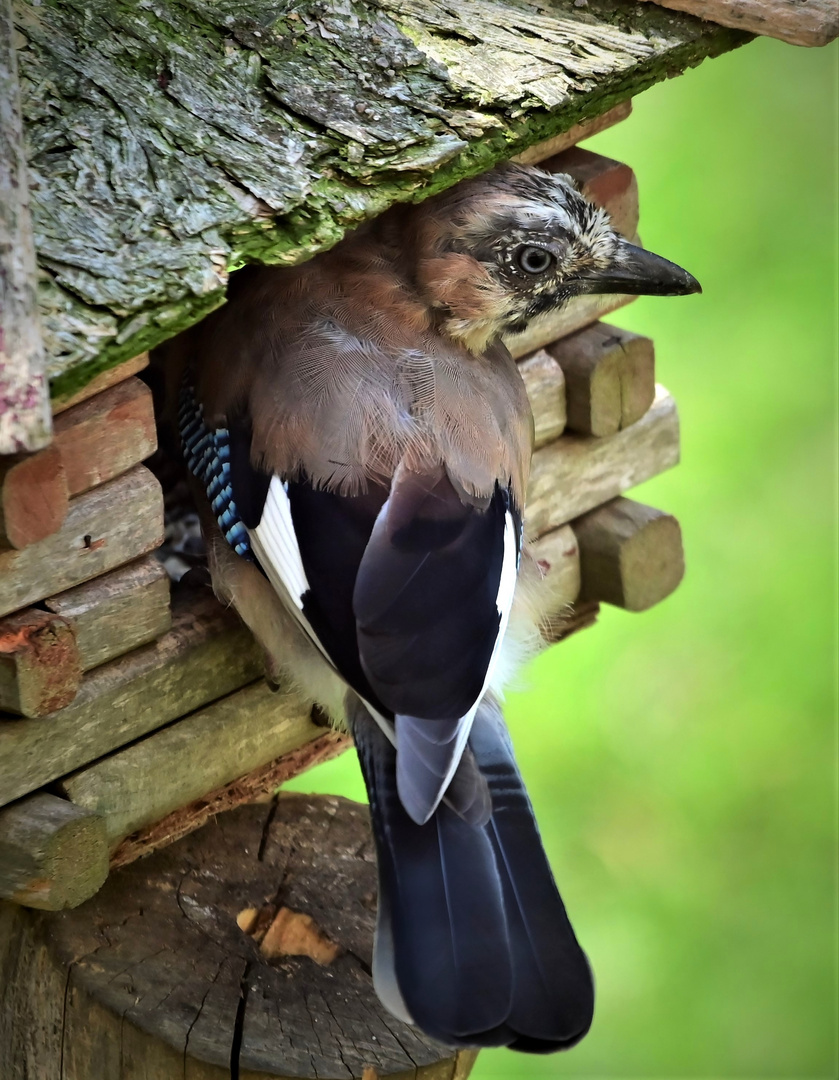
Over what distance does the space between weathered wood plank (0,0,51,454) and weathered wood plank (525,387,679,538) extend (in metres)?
1.41

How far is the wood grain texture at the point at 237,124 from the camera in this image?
1.95m

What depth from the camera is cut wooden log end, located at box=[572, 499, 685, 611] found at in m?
3.17

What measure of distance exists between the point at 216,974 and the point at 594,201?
1488mm

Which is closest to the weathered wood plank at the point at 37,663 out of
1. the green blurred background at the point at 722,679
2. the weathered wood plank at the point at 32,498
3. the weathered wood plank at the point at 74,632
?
the weathered wood plank at the point at 74,632

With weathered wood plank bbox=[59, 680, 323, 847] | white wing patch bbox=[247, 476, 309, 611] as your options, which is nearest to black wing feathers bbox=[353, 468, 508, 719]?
white wing patch bbox=[247, 476, 309, 611]

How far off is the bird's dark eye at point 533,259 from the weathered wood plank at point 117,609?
2.46 ft

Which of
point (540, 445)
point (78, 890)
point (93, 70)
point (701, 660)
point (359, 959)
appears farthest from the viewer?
point (701, 660)

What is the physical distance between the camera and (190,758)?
261 cm

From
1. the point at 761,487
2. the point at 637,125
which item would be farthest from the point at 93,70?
the point at 637,125

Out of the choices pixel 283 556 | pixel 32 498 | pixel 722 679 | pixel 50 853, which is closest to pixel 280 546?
pixel 283 556

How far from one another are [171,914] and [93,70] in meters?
1.39

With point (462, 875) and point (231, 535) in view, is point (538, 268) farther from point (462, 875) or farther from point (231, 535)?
point (462, 875)

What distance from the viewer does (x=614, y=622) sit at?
206 inches

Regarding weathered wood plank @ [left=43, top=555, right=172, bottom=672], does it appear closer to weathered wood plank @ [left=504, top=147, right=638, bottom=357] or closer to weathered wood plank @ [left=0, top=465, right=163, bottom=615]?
weathered wood plank @ [left=0, top=465, right=163, bottom=615]
